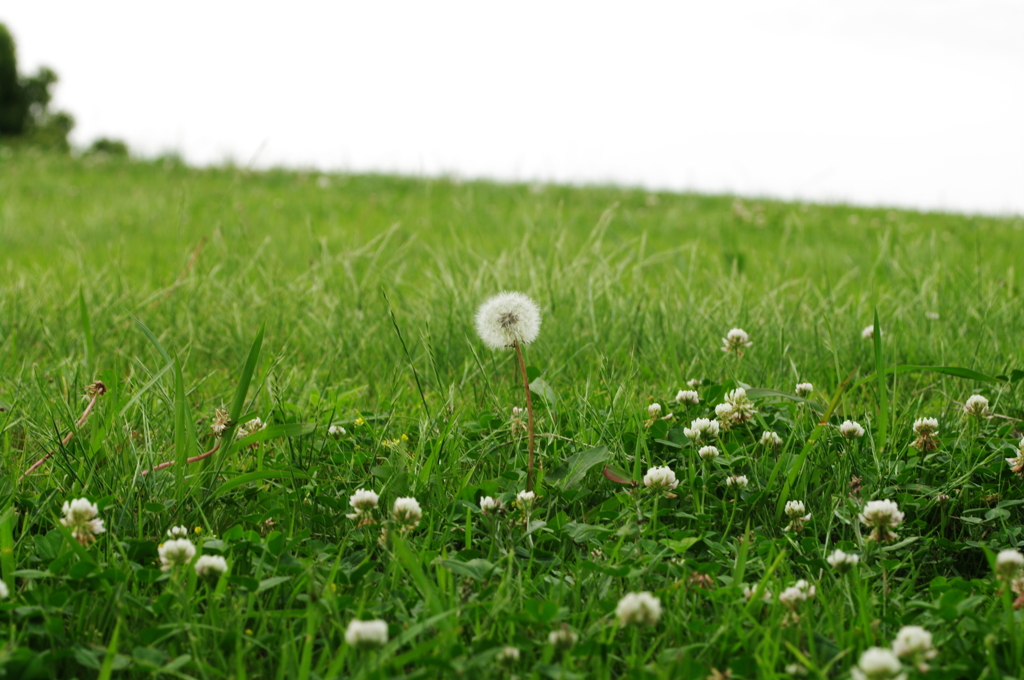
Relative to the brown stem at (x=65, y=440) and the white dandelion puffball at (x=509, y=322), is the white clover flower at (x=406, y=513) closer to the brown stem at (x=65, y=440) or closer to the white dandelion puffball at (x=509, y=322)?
the white dandelion puffball at (x=509, y=322)

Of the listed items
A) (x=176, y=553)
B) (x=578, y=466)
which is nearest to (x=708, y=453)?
(x=578, y=466)

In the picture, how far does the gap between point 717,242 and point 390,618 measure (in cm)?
628

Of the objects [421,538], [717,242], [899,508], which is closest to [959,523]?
[899,508]

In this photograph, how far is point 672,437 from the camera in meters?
2.33

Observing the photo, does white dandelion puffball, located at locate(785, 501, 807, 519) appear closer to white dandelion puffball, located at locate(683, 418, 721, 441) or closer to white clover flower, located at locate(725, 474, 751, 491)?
white clover flower, located at locate(725, 474, 751, 491)

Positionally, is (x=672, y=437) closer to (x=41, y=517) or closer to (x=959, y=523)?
(x=959, y=523)

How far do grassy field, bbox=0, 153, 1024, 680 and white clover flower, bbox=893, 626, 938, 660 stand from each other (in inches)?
0.4

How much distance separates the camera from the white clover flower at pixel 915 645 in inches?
55.4

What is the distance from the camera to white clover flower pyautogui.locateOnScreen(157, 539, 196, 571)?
1645 millimetres

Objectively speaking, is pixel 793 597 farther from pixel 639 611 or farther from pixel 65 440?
pixel 65 440

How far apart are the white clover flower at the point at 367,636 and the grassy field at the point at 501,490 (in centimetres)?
5

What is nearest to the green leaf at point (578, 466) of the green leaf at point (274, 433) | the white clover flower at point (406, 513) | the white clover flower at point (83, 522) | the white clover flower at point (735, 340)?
the white clover flower at point (406, 513)

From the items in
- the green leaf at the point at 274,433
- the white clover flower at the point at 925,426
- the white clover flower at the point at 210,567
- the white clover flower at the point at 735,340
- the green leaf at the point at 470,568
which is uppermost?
the white clover flower at the point at 735,340

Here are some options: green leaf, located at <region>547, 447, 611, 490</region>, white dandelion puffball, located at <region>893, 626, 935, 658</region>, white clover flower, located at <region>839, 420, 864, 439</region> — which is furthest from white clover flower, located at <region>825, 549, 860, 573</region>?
green leaf, located at <region>547, 447, 611, 490</region>
